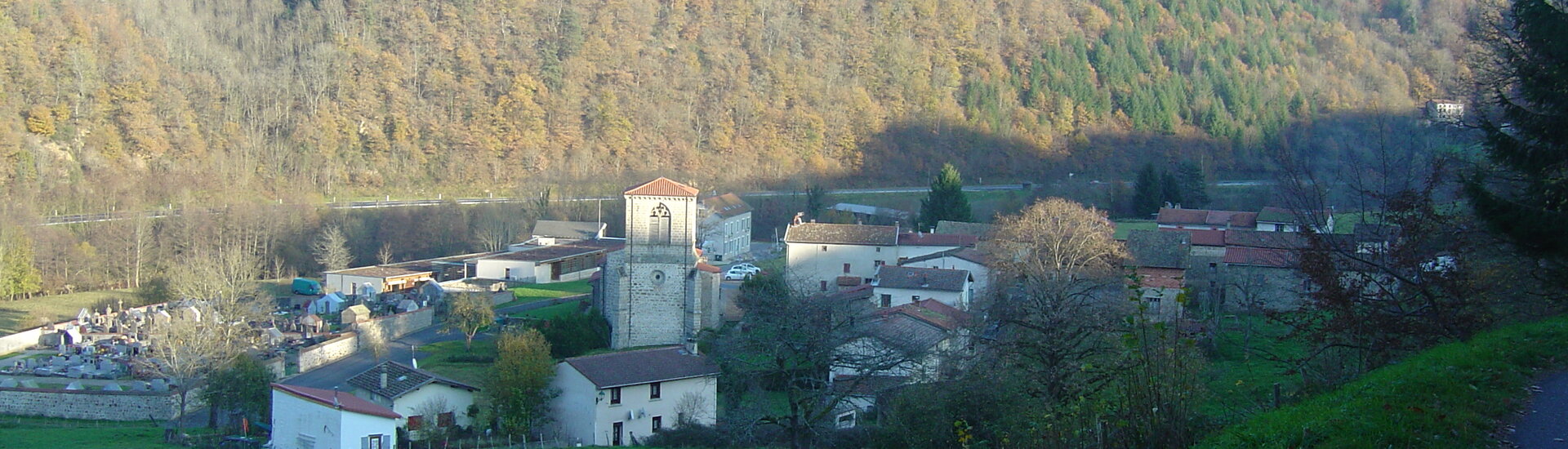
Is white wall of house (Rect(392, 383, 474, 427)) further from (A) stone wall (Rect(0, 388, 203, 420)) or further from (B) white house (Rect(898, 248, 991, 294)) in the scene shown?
(B) white house (Rect(898, 248, 991, 294))

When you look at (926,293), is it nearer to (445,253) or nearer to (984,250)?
(984,250)

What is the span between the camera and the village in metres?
18.1

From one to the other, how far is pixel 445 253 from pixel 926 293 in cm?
2672

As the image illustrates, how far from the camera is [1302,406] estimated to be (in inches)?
282

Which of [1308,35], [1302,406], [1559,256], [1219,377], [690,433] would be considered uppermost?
[1308,35]

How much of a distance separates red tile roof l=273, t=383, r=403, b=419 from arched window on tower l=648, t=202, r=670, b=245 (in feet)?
25.6

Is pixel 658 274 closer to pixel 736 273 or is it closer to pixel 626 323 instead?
pixel 626 323

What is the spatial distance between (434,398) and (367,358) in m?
7.75

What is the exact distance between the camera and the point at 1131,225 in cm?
4253

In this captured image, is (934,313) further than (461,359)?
No

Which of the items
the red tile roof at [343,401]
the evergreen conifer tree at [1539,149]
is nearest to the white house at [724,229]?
the red tile roof at [343,401]

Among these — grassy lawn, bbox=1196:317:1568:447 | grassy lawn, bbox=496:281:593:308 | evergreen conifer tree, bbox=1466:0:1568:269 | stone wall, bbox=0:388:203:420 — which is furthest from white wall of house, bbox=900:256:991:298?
grassy lawn, bbox=1196:317:1568:447

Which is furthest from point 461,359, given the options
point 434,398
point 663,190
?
point 663,190

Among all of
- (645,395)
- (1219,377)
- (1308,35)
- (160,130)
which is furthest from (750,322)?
(1308,35)
